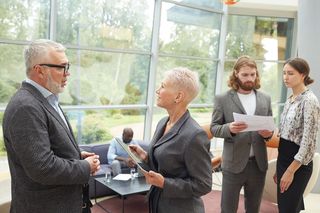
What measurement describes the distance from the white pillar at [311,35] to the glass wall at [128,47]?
210 cm

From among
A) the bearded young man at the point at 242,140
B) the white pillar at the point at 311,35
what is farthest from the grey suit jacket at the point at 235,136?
the white pillar at the point at 311,35

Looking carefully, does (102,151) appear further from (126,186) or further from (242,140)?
(242,140)

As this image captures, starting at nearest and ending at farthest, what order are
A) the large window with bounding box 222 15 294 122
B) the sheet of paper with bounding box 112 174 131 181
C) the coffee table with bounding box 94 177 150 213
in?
the coffee table with bounding box 94 177 150 213, the sheet of paper with bounding box 112 174 131 181, the large window with bounding box 222 15 294 122

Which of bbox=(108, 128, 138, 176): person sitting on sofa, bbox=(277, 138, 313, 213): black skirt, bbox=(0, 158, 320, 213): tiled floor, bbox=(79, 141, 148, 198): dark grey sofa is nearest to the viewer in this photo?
bbox=(277, 138, 313, 213): black skirt

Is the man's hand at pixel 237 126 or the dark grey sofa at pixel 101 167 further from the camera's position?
the dark grey sofa at pixel 101 167

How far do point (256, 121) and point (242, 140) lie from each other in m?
0.24

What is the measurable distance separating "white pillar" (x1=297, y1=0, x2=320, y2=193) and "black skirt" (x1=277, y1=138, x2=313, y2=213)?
2.30 metres

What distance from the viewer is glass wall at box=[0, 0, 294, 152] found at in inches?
171

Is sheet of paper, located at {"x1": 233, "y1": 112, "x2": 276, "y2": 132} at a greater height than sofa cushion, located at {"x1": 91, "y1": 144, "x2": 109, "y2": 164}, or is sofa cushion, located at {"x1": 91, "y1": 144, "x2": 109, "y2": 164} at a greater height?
sheet of paper, located at {"x1": 233, "y1": 112, "x2": 276, "y2": 132}

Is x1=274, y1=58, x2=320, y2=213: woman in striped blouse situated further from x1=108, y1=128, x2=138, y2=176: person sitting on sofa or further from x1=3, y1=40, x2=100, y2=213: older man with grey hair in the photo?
x1=108, y1=128, x2=138, y2=176: person sitting on sofa

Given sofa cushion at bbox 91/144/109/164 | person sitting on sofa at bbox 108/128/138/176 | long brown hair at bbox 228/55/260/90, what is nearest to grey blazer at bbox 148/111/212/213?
long brown hair at bbox 228/55/260/90

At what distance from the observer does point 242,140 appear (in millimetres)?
2402

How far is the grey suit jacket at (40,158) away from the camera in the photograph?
1402mm

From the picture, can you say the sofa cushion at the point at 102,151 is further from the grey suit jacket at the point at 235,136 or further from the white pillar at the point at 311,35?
the white pillar at the point at 311,35
